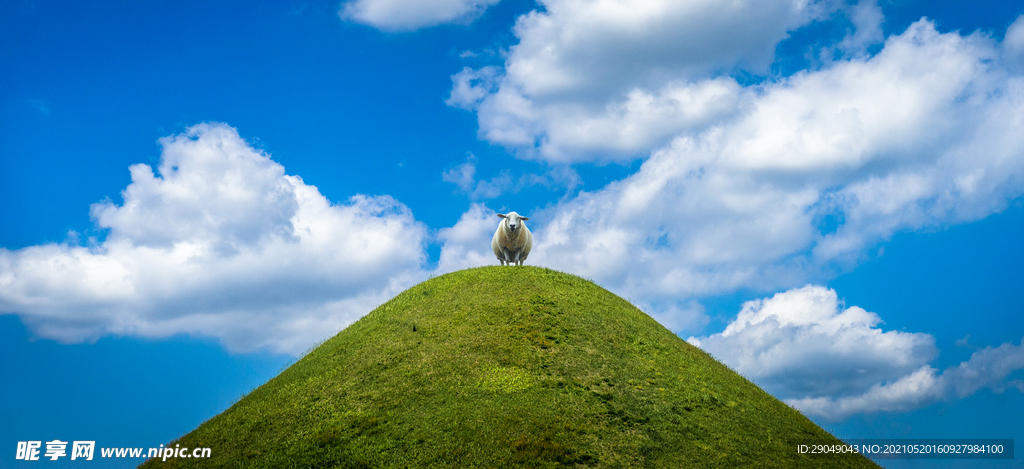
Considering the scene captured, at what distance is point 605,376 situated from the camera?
1877 cm

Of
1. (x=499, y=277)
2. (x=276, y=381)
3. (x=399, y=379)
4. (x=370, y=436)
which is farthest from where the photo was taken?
(x=499, y=277)

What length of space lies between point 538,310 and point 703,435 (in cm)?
805

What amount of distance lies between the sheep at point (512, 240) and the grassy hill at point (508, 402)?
3.60 metres

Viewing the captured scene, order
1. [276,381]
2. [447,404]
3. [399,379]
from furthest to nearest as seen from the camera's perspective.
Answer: [276,381] → [399,379] → [447,404]

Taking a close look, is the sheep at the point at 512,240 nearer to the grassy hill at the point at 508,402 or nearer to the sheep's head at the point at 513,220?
the sheep's head at the point at 513,220

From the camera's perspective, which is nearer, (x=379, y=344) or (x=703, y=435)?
(x=703, y=435)

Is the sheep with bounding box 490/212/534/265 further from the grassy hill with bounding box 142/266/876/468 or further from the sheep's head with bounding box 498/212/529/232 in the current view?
the grassy hill with bounding box 142/266/876/468

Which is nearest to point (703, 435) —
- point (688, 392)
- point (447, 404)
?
point (688, 392)

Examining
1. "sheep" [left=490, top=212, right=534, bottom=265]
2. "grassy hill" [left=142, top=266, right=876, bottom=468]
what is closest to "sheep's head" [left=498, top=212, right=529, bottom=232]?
"sheep" [left=490, top=212, right=534, bottom=265]

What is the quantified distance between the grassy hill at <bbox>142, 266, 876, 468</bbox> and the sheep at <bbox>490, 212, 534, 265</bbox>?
360 centimetres

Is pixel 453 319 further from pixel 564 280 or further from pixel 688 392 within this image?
pixel 688 392

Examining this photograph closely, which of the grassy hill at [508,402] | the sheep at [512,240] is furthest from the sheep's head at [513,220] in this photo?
the grassy hill at [508,402]

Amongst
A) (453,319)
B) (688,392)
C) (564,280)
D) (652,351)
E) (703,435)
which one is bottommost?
(703,435)

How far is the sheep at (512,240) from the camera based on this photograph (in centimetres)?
2677
